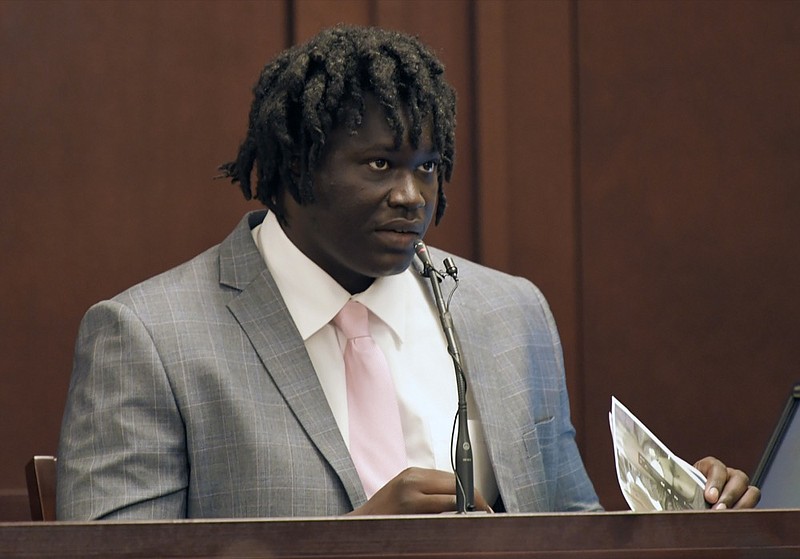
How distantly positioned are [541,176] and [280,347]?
1013 mm

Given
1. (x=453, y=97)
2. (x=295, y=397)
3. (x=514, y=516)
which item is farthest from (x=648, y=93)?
(x=514, y=516)

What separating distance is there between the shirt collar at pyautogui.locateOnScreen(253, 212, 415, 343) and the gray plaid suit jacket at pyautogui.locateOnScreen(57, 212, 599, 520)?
3 cm

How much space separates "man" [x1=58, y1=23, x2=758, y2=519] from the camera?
Answer: 221 cm

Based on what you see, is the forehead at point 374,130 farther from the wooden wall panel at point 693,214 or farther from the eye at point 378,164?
the wooden wall panel at point 693,214

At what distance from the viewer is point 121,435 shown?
2184mm

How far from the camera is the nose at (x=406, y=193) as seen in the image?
228 centimetres

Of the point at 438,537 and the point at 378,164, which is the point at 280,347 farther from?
the point at 438,537

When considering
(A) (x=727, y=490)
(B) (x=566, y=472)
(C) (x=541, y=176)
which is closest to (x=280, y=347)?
(B) (x=566, y=472)

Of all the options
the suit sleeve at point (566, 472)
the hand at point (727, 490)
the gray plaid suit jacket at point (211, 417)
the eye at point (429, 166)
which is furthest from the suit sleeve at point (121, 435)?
the hand at point (727, 490)

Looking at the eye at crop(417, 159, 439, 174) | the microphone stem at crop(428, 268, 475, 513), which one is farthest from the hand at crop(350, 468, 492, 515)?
the eye at crop(417, 159, 439, 174)

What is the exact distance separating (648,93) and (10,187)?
140 centimetres

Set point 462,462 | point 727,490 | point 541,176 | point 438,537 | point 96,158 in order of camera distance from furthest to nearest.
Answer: point 541,176, point 96,158, point 727,490, point 462,462, point 438,537

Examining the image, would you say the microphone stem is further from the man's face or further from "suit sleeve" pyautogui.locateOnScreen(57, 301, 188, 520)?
"suit sleeve" pyautogui.locateOnScreen(57, 301, 188, 520)

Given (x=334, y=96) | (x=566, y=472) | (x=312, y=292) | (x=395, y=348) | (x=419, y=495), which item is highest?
(x=334, y=96)
